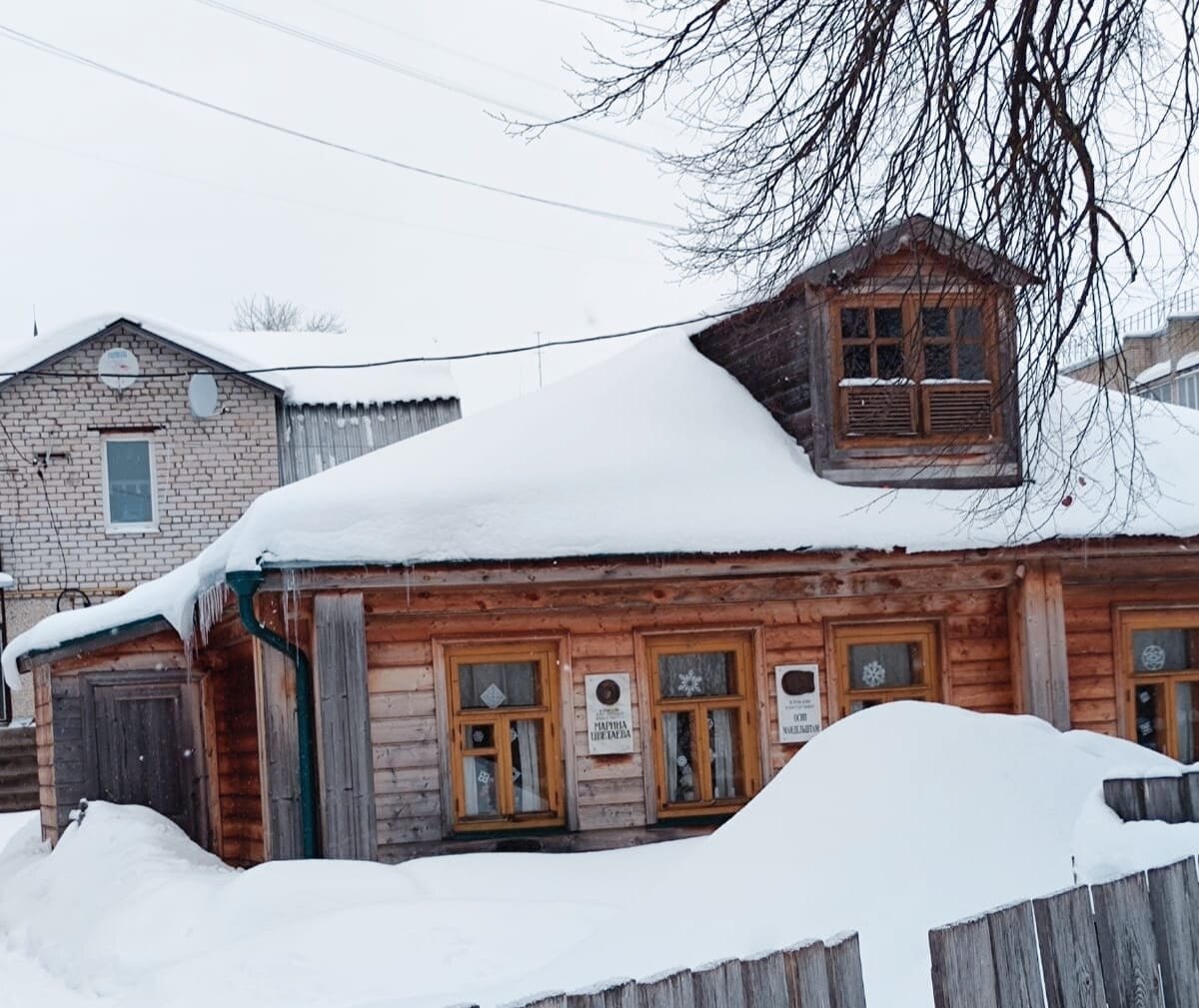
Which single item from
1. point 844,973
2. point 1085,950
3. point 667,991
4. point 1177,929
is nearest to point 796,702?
point 1177,929

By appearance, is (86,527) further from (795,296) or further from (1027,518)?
(1027,518)

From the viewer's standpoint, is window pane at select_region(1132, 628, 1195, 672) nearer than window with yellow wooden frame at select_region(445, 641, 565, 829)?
No

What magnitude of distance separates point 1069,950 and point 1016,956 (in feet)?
0.80

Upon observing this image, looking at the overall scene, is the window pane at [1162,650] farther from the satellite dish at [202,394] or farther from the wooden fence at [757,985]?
the satellite dish at [202,394]

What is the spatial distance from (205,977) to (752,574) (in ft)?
17.5

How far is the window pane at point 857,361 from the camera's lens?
1359 centimetres

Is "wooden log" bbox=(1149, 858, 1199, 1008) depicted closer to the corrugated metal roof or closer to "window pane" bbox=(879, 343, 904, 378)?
"window pane" bbox=(879, 343, 904, 378)

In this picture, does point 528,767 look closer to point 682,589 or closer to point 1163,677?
point 682,589

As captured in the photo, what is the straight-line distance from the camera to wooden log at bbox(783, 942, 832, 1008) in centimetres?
398

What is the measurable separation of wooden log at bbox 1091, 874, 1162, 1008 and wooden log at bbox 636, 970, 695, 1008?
4.44 feet

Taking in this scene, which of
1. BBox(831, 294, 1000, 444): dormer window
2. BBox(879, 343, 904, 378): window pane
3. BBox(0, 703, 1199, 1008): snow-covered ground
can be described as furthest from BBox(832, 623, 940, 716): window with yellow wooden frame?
BBox(0, 703, 1199, 1008): snow-covered ground

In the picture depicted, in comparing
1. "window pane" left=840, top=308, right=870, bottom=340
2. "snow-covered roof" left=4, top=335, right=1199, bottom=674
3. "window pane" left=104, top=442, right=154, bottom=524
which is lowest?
"snow-covered roof" left=4, top=335, right=1199, bottom=674

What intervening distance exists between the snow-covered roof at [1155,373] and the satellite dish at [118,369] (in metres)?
20.1

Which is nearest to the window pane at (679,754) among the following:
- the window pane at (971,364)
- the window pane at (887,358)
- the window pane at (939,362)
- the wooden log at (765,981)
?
the window pane at (887,358)
